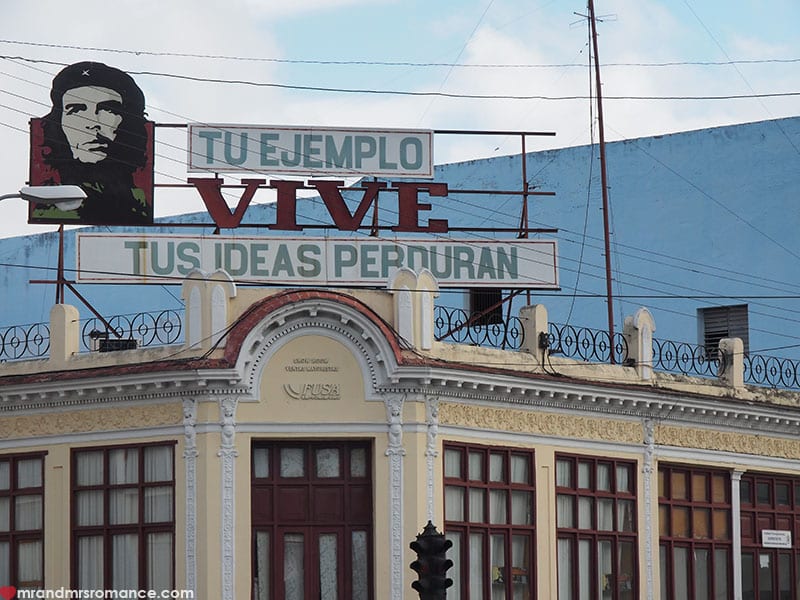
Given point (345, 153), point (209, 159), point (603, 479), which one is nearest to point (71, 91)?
point (209, 159)

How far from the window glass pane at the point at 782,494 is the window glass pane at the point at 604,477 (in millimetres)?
5030


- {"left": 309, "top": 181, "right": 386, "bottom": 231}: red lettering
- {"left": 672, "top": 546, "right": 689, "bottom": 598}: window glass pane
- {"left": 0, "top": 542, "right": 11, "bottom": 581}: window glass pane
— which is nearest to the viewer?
{"left": 0, "top": 542, "right": 11, "bottom": 581}: window glass pane

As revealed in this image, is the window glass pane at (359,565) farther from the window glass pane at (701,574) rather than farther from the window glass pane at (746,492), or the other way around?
the window glass pane at (746,492)

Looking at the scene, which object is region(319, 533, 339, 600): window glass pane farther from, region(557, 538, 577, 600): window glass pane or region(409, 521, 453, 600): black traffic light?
region(409, 521, 453, 600): black traffic light

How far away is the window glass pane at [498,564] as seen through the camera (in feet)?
93.7

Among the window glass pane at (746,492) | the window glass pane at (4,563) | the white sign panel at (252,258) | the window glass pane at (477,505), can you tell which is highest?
the white sign panel at (252,258)

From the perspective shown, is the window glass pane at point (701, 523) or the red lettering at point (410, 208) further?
the window glass pane at point (701, 523)

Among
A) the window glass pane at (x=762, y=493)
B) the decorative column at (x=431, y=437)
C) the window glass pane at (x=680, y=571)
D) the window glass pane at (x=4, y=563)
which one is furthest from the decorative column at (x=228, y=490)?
the window glass pane at (x=762, y=493)

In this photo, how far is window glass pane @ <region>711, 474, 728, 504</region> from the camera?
32.4 meters

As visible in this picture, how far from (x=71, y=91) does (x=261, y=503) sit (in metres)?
9.26

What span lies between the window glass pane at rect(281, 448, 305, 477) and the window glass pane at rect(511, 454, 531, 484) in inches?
149

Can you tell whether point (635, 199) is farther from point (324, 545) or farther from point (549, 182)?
point (324, 545)

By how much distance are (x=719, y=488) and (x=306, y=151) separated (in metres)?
10.3

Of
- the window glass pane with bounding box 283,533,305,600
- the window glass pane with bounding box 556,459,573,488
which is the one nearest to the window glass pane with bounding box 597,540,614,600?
the window glass pane with bounding box 556,459,573,488
